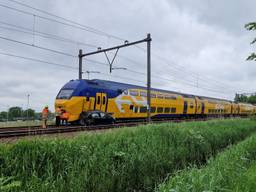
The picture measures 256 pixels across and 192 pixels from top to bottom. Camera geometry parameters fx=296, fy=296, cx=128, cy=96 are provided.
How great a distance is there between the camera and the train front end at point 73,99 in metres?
21.4

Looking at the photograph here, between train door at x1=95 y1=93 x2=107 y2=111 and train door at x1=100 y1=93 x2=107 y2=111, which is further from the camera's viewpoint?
train door at x1=100 y1=93 x2=107 y2=111

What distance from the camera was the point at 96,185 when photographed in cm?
702

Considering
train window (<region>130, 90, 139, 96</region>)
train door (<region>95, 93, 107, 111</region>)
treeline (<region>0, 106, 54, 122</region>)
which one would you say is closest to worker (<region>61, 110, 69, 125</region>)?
train door (<region>95, 93, 107, 111</region>)

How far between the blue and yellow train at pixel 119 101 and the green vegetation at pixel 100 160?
10542 millimetres

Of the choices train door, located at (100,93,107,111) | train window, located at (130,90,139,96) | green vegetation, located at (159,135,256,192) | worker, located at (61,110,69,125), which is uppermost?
train window, located at (130,90,139,96)

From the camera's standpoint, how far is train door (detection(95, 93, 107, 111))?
77.1 feet

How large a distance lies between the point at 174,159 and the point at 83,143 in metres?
3.93

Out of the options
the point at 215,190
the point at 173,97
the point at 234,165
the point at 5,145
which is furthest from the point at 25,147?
the point at 173,97

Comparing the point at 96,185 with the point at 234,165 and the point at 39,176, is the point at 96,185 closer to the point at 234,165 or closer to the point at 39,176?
the point at 39,176

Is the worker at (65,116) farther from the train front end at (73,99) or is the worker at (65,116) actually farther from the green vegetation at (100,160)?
the green vegetation at (100,160)

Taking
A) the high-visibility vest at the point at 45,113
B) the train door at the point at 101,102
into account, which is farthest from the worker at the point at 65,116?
the train door at the point at 101,102

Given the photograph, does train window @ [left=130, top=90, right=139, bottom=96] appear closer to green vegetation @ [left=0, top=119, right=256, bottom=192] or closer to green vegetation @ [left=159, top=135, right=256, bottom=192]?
green vegetation @ [left=0, top=119, right=256, bottom=192]

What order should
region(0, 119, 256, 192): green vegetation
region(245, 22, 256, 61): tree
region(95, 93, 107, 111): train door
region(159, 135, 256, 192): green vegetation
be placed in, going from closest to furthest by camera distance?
region(159, 135, 256, 192): green vegetation < region(0, 119, 256, 192): green vegetation < region(245, 22, 256, 61): tree < region(95, 93, 107, 111): train door

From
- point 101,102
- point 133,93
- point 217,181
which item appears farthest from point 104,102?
point 217,181
